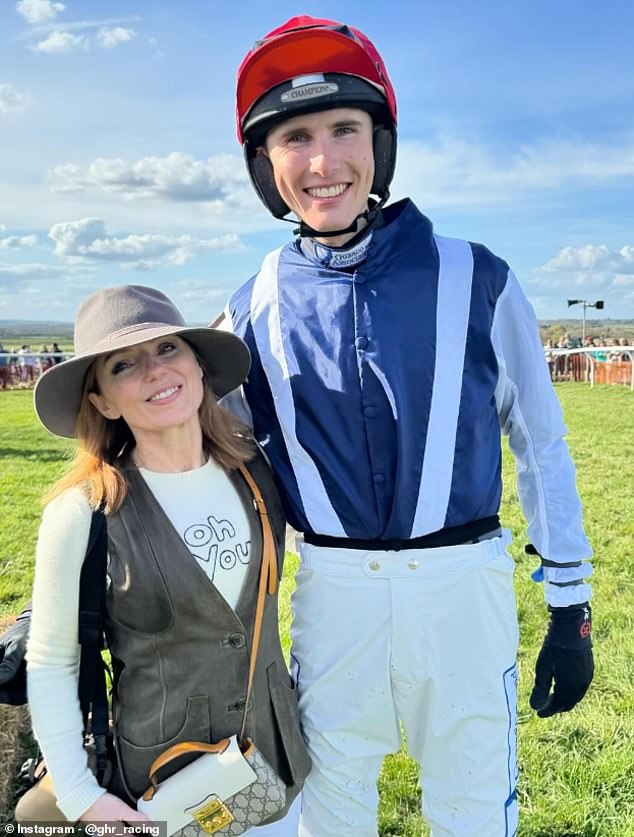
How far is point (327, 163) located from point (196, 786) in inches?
63.8

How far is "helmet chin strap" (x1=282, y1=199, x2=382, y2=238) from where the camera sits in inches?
83.3

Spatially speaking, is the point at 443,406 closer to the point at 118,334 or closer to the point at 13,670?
the point at 118,334

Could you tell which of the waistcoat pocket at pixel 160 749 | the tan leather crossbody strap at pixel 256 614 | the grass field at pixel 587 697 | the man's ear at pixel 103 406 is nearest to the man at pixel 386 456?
the tan leather crossbody strap at pixel 256 614

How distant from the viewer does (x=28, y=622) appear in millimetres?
2131

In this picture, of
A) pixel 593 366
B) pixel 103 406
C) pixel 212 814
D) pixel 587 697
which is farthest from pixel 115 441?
pixel 593 366

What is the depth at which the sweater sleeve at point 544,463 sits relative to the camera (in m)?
2.13

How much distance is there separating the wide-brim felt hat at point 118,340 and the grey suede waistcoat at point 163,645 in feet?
1.10

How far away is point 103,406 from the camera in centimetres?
210

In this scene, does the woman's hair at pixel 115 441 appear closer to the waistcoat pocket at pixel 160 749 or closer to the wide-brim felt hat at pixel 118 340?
the wide-brim felt hat at pixel 118 340

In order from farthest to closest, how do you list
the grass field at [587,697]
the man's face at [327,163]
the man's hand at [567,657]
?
the grass field at [587,697]
the man's hand at [567,657]
the man's face at [327,163]

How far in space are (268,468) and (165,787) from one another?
2.82ft

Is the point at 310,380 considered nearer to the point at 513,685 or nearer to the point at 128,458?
the point at 128,458

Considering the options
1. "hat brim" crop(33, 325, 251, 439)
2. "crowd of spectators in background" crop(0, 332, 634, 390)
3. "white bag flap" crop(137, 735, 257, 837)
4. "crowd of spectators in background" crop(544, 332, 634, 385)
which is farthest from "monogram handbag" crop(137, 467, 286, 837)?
"crowd of spectators in background" crop(0, 332, 634, 390)

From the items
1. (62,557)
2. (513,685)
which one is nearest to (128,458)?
(62,557)
